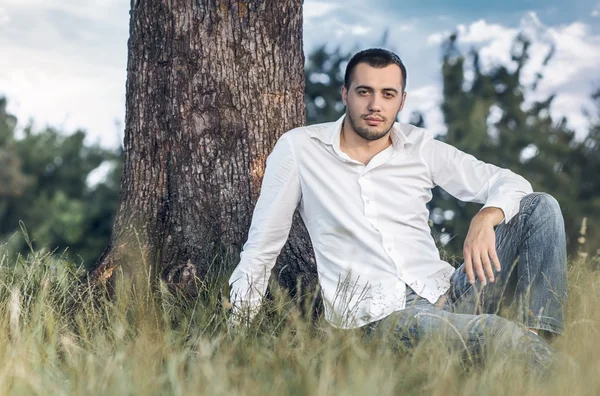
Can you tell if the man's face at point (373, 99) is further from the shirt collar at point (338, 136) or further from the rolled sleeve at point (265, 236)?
the rolled sleeve at point (265, 236)

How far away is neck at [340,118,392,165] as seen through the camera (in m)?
3.12

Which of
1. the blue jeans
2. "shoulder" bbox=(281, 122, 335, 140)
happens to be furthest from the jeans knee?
"shoulder" bbox=(281, 122, 335, 140)

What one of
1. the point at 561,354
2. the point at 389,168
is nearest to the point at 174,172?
the point at 389,168

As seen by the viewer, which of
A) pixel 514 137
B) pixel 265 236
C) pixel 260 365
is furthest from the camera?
pixel 514 137

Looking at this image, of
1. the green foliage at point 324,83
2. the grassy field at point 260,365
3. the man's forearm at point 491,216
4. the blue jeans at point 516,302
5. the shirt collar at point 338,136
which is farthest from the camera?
the green foliage at point 324,83

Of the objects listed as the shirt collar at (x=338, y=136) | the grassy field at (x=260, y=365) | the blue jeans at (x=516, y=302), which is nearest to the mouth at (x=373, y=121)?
the shirt collar at (x=338, y=136)

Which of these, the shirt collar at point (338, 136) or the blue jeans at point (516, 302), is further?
the shirt collar at point (338, 136)

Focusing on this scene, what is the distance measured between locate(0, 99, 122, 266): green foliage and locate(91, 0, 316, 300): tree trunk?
49.7 feet

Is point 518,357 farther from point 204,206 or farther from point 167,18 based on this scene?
point 167,18

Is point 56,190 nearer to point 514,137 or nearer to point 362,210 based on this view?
point 514,137

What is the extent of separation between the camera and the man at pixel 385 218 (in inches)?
115

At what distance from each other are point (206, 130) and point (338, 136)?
39.3 inches

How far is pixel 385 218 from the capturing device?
3092 mm

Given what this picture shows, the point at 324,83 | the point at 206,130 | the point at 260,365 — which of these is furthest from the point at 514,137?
the point at 260,365
